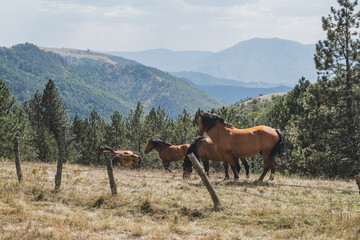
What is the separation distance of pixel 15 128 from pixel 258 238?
40717 mm

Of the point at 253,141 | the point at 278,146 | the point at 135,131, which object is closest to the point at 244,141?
the point at 253,141

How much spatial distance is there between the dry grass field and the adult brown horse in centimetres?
184

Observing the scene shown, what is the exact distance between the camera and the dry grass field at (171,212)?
7629mm

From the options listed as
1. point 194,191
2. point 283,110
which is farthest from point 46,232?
point 283,110

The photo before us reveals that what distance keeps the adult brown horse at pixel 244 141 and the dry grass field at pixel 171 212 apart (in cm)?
184

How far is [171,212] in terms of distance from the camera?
9312 millimetres

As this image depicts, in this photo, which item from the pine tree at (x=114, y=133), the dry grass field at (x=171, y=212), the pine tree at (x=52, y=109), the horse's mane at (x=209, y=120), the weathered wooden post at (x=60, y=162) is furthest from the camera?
the pine tree at (x=52, y=109)

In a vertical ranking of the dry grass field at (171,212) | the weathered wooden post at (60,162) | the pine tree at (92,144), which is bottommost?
the pine tree at (92,144)

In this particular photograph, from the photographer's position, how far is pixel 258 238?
291 inches

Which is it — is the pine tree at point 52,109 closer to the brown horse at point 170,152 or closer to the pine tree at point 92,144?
the pine tree at point 92,144

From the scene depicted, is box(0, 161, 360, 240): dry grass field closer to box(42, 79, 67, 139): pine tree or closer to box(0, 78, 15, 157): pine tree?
box(0, 78, 15, 157): pine tree

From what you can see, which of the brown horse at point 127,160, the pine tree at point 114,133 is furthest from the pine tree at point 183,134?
the brown horse at point 127,160

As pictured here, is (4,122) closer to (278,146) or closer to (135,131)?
(135,131)

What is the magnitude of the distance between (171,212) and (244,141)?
585 cm
